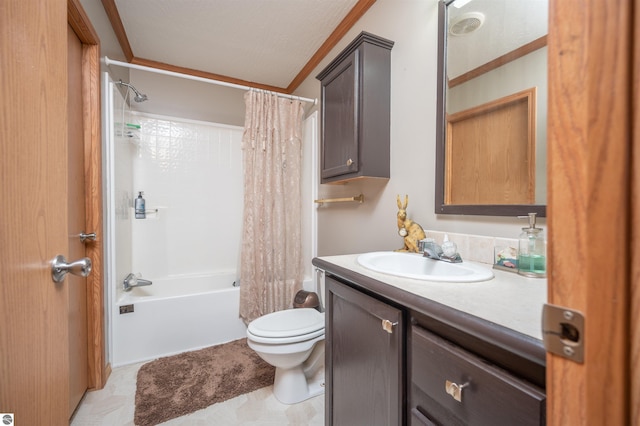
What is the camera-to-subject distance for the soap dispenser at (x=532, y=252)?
0.80 metres

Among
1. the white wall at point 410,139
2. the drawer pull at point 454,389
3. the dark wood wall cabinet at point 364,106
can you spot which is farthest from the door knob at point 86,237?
the drawer pull at point 454,389

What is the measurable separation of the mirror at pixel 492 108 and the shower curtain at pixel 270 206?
134 cm

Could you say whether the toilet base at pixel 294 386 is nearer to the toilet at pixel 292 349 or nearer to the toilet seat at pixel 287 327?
the toilet at pixel 292 349

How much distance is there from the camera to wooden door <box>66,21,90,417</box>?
1.36 metres

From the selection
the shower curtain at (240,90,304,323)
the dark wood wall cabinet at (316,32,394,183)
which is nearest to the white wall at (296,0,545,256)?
the dark wood wall cabinet at (316,32,394,183)

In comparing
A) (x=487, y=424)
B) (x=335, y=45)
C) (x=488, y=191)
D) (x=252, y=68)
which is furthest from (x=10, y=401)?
(x=252, y=68)

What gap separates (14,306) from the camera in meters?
0.51

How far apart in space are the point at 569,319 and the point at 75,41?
87.2 inches

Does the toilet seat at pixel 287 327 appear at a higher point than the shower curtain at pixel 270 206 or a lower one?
lower

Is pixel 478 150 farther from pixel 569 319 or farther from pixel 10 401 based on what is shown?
pixel 10 401

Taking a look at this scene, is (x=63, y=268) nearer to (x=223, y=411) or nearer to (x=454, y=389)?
(x=454, y=389)

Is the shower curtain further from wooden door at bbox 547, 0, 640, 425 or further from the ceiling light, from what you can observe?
wooden door at bbox 547, 0, 640, 425

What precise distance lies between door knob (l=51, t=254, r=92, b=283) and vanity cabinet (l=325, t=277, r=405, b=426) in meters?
0.76

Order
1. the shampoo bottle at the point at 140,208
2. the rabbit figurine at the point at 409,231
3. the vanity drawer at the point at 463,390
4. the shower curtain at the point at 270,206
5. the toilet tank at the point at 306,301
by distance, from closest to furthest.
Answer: the vanity drawer at the point at 463,390
the rabbit figurine at the point at 409,231
the toilet tank at the point at 306,301
the shower curtain at the point at 270,206
the shampoo bottle at the point at 140,208
